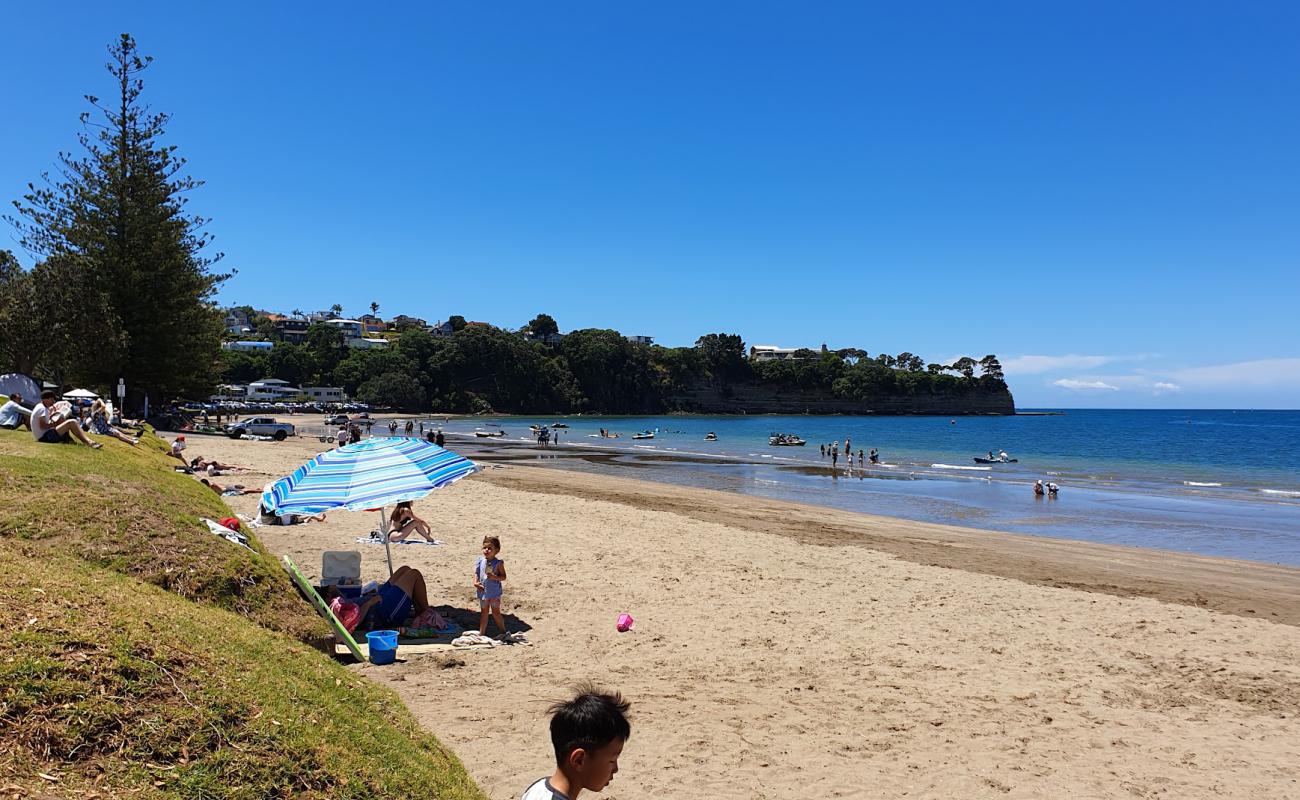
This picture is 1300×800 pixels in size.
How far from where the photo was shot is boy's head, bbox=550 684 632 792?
8.86 ft

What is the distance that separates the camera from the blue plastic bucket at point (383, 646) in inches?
298

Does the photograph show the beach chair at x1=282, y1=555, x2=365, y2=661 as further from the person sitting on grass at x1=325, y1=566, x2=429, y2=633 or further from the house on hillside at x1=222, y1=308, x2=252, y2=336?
the house on hillside at x1=222, y1=308, x2=252, y2=336

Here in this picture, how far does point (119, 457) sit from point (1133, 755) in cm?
1274

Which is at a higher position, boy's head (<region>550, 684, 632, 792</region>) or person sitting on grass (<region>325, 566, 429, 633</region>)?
boy's head (<region>550, 684, 632, 792</region>)

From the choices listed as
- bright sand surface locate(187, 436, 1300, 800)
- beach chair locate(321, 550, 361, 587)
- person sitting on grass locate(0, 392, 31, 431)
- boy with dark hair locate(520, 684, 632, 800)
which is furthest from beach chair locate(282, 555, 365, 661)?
person sitting on grass locate(0, 392, 31, 431)

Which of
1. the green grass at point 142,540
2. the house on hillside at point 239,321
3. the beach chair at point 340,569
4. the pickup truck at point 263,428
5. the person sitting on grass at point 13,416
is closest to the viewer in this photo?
the green grass at point 142,540

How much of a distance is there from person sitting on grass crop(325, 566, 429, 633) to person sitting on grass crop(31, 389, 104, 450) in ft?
20.0

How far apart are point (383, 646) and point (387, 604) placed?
118cm

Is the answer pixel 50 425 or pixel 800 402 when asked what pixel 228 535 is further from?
pixel 800 402

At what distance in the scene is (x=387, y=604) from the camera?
8.71 meters

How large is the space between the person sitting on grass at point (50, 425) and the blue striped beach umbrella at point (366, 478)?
5290 mm

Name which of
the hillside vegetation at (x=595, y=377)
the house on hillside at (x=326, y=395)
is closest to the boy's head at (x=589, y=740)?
the hillside vegetation at (x=595, y=377)

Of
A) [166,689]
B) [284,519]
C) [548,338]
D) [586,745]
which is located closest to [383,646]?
[166,689]

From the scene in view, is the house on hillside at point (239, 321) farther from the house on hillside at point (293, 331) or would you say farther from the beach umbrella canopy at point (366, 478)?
the beach umbrella canopy at point (366, 478)
